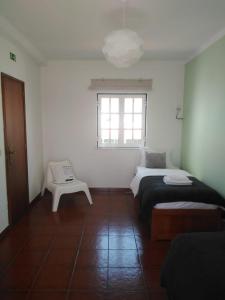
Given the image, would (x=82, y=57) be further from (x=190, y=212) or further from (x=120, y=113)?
(x=190, y=212)

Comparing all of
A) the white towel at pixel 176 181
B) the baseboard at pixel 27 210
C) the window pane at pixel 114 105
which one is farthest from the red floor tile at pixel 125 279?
the window pane at pixel 114 105

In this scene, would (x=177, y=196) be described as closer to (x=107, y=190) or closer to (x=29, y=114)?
(x=107, y=190)

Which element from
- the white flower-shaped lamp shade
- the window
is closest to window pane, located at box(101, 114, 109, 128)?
the window

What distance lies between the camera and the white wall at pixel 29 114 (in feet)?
9.61

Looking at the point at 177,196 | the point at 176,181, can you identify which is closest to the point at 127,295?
the point at 177,196

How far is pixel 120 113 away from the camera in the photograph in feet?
15.2

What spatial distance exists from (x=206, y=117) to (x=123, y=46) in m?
1.91

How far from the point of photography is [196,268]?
146 centimetres

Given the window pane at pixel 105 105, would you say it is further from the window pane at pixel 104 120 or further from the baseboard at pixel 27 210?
the baseboard at pixel 27 210

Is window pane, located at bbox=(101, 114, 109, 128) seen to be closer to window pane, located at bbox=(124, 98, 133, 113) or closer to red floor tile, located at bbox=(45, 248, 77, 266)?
window pane, located at bbox=(124, 98, 133, 113)

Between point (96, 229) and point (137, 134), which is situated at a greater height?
point (137, 134)

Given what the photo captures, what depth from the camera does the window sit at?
4605 millimetres

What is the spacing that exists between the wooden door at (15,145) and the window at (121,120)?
5.18ft

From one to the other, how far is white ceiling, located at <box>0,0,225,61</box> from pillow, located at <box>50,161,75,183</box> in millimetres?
2012
